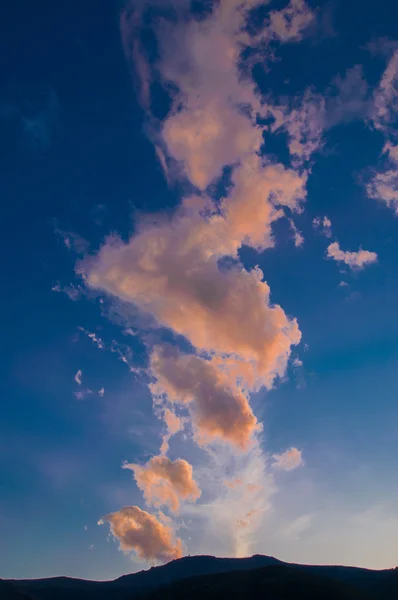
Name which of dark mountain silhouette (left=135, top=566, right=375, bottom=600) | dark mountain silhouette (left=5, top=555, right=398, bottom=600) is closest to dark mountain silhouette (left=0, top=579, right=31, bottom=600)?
dark mountain silhouette (left=5, top=555, right=398, bottom=600)

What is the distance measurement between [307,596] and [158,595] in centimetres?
4391

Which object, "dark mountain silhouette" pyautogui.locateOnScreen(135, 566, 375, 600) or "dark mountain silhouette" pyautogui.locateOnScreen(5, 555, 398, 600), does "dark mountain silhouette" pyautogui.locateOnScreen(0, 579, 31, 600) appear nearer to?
"dark mountain silhouette" pyautogui.locateOnScreen(5, 555, 398, 600)

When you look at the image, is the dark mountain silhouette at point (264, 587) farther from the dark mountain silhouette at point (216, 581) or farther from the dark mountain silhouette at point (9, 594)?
the dark mountain silhouette at point (9, 594)

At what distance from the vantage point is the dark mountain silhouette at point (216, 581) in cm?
9606

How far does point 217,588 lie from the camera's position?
325 ft

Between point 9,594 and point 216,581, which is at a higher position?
point 216,581

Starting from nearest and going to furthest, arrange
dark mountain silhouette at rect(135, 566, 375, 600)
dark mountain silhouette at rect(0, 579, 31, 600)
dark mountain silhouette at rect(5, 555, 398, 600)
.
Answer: dark mountain silhouette at rect(135, 566, 375, 600) → dark mountain silhouette at rect(5, 555, 398, 600) → dark mountain silhouette at rect(0, 579, 31, 600)

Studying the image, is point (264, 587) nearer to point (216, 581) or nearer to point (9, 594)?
point (216, 581)

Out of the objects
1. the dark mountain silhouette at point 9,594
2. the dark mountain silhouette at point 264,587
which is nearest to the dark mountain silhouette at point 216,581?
the dark mountain silhouette at point 264,587

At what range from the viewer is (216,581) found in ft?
349

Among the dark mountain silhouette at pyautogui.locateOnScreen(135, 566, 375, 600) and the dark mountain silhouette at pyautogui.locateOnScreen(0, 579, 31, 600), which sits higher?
the dark mountain silhouette at pyautogui.locateOnScreen(135, 566, 375, 600)

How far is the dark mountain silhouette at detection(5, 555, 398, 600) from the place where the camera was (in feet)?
315

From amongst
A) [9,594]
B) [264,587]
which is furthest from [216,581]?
[9,594]

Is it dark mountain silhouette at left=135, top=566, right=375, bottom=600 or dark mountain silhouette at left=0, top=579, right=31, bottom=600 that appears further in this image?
dark mountain silhouette at left=0, top=579, right=31, bottom=600
